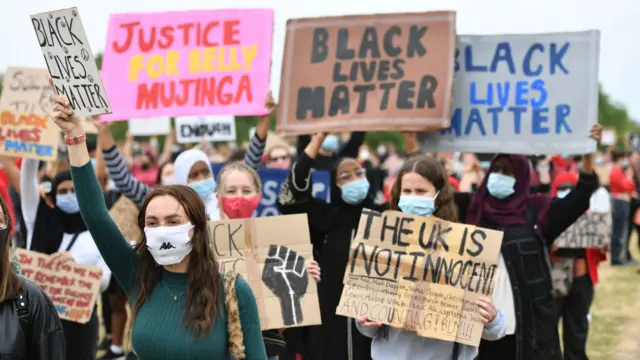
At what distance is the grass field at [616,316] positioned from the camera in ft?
30.1

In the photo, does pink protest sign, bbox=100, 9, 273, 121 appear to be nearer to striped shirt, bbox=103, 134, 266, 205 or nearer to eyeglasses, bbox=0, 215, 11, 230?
striped shirt, bbox=103, 134, 266, 205

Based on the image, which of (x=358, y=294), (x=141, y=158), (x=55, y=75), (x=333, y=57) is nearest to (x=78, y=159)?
(x=55, y=75)

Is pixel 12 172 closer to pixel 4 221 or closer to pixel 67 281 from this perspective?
pixel 67 281

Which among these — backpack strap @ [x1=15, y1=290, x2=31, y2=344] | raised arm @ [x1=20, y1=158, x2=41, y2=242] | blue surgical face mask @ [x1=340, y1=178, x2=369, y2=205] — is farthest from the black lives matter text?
backpack strap @ [x1=15, y1=290, x2=31, y2=344]

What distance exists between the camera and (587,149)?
5672 millimetres

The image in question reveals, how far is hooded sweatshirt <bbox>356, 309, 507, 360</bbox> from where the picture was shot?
13.9 ft

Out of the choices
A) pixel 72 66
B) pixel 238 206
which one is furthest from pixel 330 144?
pixel 72 66

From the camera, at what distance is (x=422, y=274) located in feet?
14.1

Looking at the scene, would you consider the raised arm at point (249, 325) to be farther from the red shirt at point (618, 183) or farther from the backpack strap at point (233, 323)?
the red shirt at point (618, 183)

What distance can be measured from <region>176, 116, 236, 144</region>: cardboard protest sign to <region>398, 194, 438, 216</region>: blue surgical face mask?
5199 mm

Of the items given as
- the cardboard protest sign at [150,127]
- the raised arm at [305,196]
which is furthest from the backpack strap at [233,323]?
the cardboard protest sign at [150,127]

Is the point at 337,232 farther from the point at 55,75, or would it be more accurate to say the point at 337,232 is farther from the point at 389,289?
the point at 55,75

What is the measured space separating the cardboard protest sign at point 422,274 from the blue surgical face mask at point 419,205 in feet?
0.53

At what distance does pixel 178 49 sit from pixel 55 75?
317cm
